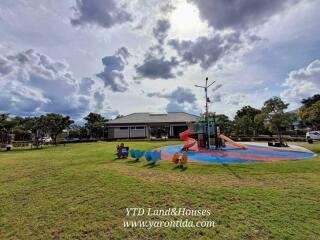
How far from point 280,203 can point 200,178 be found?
3356 millimetres

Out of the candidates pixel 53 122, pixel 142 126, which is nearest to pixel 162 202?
pixel 53 122

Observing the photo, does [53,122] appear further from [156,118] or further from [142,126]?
[156,118]

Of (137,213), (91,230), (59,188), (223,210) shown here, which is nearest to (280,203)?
(223,210)

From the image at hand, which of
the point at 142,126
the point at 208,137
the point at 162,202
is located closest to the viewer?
the point at 162,202

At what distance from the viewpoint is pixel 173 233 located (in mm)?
5078

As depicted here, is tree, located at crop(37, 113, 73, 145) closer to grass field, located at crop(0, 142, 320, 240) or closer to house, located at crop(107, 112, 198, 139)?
house, located at crop(107, 112, 198, 139)

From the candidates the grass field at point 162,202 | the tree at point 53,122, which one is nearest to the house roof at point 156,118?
the tree at point 53,122

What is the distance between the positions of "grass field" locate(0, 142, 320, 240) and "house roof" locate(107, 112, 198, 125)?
37.8 m

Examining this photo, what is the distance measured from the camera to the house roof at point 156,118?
48.4m

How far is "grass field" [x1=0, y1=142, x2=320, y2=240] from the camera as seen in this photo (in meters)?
5.09

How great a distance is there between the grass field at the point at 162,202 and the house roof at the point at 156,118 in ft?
124

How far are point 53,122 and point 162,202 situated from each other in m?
33.6

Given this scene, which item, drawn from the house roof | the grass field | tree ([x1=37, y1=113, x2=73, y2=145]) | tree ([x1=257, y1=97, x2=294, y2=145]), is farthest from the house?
the grass field

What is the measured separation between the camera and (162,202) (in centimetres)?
662
